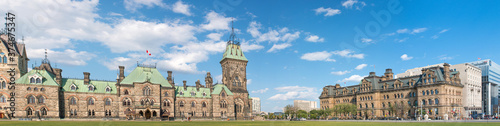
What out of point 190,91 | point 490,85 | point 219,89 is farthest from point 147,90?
point 490,85

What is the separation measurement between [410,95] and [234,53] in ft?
182

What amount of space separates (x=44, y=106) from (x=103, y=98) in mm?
12432

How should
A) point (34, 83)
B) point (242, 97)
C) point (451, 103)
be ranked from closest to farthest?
point (34, 83), point (451, 103), point (242, 97)

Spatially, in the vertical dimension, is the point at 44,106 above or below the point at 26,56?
below

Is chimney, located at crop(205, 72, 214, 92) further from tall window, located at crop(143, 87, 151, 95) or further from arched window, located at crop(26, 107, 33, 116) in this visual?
arched window, located at crop(26, 107, 33, 116)

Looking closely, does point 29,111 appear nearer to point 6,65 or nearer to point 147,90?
point 6,65

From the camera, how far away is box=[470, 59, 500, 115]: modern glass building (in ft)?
378

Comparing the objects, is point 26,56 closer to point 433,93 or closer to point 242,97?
point 242,97

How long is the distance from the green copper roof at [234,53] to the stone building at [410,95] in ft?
128

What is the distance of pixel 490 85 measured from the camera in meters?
117

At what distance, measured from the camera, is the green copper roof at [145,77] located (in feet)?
274

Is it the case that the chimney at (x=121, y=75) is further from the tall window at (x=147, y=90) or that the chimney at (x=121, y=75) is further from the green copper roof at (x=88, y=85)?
the tall window at (x=147, y=90)

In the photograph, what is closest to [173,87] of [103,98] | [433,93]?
[103,98]

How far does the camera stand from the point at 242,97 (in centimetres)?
10381
